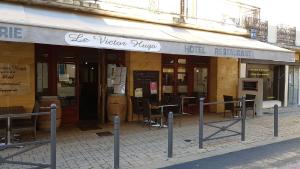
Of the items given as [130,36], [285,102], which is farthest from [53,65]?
[285,102]

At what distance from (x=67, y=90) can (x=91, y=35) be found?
4125 mm

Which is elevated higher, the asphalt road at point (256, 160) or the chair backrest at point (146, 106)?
the chair backrest at point (146, 106)

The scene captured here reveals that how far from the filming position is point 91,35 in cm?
699

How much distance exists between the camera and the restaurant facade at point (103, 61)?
7160 millimetres

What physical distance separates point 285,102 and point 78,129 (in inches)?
466

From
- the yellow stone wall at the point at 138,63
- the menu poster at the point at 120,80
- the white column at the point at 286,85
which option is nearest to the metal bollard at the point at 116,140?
the menu poster at the point at 120,80

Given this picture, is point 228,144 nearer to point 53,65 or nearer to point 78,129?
point 78,129

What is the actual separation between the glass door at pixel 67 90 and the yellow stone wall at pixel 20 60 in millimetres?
1072

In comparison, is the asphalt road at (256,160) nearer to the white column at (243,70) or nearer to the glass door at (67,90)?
the glass door at (67,90)

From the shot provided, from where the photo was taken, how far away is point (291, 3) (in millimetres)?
17984

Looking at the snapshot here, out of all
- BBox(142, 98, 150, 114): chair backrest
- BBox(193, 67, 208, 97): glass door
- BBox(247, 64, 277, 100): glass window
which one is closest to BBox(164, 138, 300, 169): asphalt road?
BBox(142, 98, 150, 114): chair backrest

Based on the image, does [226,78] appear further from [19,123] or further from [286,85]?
[19,123]

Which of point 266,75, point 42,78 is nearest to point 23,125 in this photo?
point 42,78

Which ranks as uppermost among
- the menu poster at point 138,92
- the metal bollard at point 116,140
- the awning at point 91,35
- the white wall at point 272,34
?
the white wall at point 272,34
